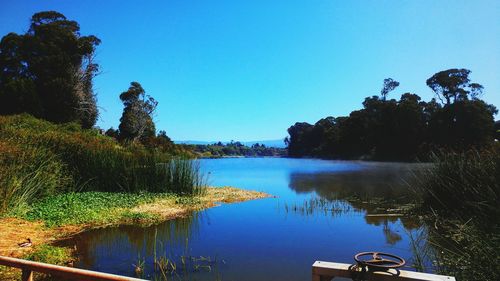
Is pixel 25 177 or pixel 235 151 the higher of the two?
pixel 235 151

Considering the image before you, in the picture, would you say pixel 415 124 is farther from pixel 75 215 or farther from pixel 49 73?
pixel 75 215

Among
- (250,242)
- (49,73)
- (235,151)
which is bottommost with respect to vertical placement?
(250,242)

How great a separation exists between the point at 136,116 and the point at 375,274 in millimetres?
43740

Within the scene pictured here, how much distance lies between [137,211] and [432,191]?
756 cm

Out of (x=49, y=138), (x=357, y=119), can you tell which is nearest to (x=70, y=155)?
(x=49, y=138)

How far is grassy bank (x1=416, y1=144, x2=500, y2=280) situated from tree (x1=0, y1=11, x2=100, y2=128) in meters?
24.4

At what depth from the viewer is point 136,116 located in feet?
144

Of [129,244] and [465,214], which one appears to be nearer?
[465,214]

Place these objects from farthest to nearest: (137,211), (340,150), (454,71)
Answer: (340,150), (454,71), (137,211)

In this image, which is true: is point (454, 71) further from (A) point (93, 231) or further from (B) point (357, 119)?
(A) point (93, 231)

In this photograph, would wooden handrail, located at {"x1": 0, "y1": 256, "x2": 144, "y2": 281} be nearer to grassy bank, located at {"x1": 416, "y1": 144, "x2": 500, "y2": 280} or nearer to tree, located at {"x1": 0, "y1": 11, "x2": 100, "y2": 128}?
grassy bank, located at {"x1": 416, "y1": 144, "x2": 500, "y2": 280}

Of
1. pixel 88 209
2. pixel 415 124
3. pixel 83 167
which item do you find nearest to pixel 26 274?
pixel 88 209

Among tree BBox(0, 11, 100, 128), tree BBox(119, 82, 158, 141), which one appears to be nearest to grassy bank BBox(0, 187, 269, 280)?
tree BBox(0, 11, 100, 128)

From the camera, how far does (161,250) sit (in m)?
7.29
